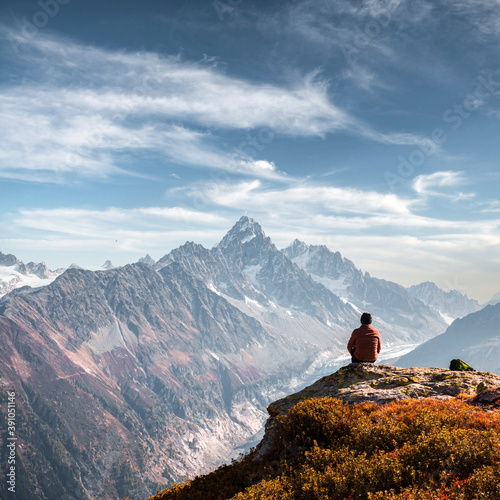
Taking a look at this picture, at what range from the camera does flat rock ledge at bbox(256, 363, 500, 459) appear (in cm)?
1476

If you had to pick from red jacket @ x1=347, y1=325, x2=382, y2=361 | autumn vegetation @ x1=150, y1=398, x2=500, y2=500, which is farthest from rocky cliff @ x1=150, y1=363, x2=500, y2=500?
red jacket @ x1=347, y1=325, x2=382, y2=361

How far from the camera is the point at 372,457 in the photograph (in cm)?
1018

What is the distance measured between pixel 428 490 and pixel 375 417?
4.24 meters

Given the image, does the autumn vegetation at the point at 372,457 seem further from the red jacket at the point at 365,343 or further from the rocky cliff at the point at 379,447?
the red jacket at the point at 365,343

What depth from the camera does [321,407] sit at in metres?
13.6

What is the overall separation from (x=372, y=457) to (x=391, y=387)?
7099 mm

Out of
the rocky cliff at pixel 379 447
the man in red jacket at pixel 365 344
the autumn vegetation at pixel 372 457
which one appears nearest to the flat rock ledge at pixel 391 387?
the rocky cliff at pixel 379 447

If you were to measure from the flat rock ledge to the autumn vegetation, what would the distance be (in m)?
1.03

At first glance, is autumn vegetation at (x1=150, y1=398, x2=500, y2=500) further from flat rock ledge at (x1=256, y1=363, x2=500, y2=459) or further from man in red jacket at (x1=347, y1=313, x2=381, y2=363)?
man in red jacket at (x1=347, y1=313, x2=381, y2=363)

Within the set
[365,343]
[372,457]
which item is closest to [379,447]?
[372,457]

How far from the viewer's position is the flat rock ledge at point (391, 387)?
14765 mm

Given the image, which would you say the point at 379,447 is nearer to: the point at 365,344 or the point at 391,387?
the point at 391,387

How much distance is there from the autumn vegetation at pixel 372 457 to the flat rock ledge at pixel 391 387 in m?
1.03

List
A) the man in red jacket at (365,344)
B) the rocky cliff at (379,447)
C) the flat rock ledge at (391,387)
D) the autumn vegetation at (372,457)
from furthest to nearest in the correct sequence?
1. the man in red jacket at (365,344)
2. the flat rock ledge at (391,387)
3. the rocky cliff at (379,447)
4. the autumn vegetation at (372,457)
